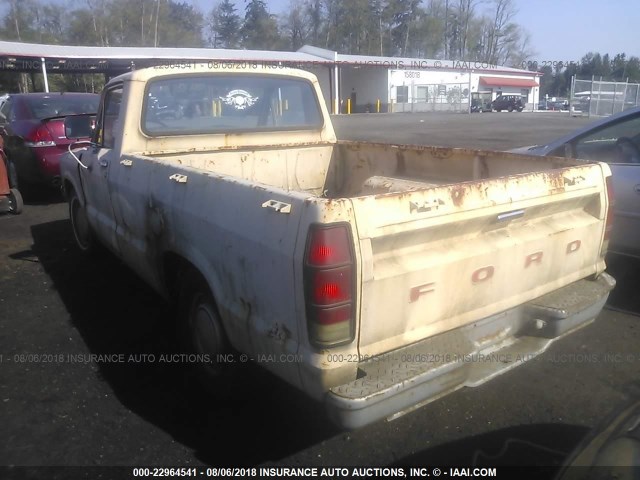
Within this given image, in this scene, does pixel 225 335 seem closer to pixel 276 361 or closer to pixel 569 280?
pixel 276 361

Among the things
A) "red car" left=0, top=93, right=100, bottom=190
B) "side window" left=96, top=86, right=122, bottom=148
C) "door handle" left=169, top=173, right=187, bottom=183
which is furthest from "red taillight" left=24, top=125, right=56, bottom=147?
"door handle" left=169, top=173, right=187, bottom=183

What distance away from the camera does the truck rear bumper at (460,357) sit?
2223mm

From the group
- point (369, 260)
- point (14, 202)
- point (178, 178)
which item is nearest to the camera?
point (369, 260)

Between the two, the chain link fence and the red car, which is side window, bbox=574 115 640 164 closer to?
the red car

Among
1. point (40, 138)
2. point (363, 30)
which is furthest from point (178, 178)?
point (363, 30)

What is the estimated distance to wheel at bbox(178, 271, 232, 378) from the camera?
3018 millimetres

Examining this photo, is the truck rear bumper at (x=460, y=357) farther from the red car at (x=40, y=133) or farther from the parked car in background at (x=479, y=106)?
the parked car in background at (x=479, y=106)

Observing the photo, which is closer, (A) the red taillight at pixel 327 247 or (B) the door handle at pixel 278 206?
(A) the red taillight at pixel 327 247

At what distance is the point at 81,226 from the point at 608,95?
3358cm

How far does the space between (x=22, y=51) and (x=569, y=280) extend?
112ft

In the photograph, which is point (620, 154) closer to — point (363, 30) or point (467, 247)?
point (467, 247)

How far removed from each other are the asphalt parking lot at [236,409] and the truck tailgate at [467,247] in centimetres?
69

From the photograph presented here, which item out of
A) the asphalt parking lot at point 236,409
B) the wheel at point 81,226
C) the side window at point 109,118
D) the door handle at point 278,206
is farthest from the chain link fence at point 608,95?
the door handle at point 278,206

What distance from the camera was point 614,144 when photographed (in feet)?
16.7
